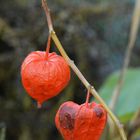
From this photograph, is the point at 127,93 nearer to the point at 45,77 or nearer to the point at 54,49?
the point at 54,49

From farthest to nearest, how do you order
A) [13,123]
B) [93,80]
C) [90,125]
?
1. [93,80]
2. [13,123]
3. [90,125]

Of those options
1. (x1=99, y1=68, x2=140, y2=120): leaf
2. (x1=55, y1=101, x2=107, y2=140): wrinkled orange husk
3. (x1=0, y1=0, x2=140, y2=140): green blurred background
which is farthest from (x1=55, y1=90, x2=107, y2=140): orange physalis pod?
(x1=0, y1=0, x2=140, y2=140): green blurred background

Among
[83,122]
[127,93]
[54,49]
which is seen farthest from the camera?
[54,49]

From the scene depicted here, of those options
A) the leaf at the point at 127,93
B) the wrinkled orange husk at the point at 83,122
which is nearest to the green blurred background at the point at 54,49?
the leaf at the point at 127,93

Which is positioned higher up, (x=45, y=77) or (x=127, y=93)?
(x=45, y=77)

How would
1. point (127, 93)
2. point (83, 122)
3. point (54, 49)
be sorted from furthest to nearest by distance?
point (54, 49)
point (127, 93)
point (83, 122)

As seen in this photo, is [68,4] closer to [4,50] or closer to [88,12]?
[88,12]

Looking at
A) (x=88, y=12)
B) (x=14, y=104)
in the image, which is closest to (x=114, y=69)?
(x=88, y=12)

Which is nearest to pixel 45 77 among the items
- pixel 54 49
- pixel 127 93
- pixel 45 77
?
pixel 45 77
